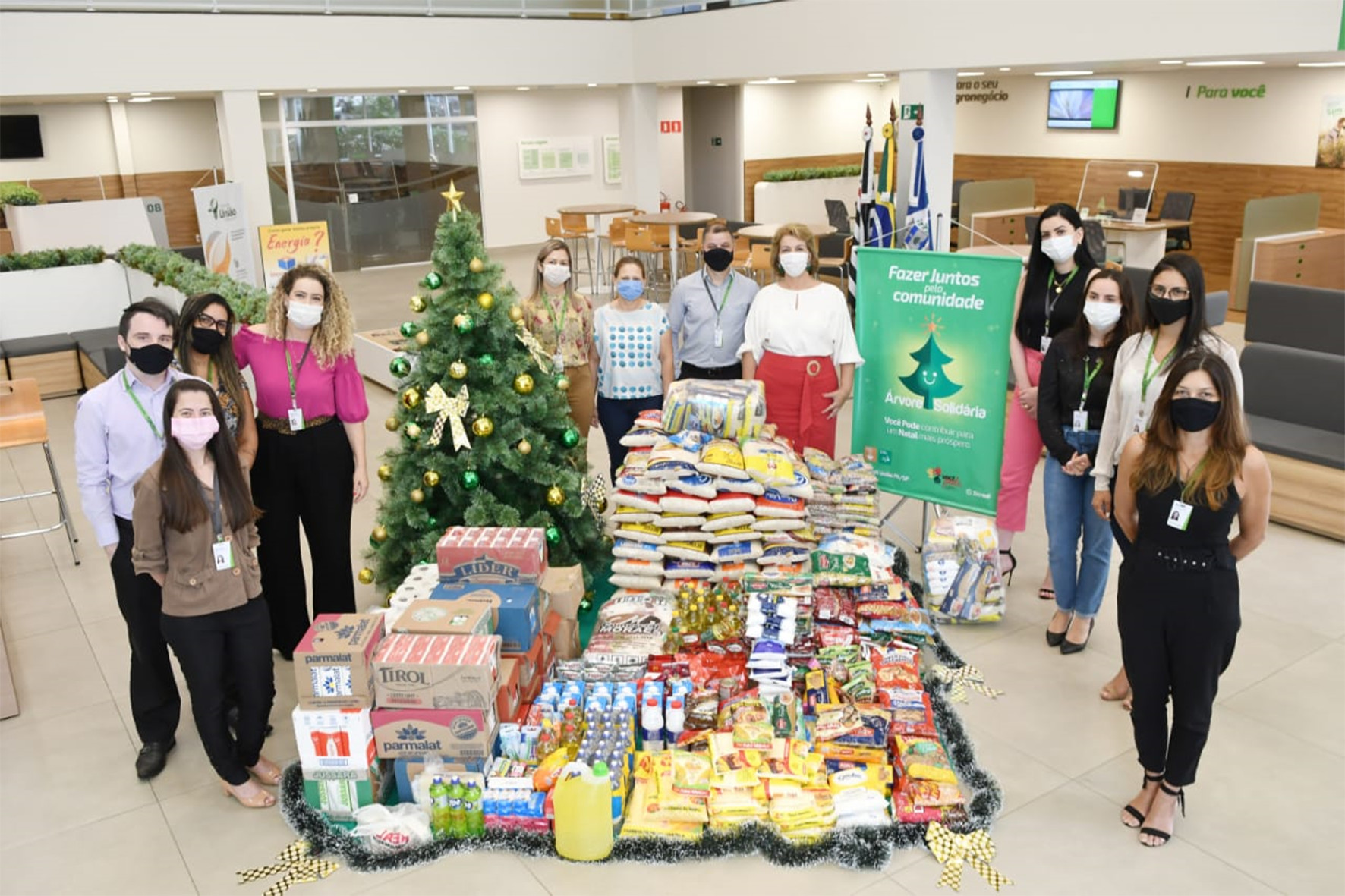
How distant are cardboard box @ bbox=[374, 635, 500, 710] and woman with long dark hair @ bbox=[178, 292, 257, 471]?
1.03 meters

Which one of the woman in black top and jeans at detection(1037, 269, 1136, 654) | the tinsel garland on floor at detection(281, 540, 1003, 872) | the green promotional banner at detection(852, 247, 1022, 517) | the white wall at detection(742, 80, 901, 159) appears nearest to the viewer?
the tinsel garland on floor at detection(281, 540, 1003, 872)

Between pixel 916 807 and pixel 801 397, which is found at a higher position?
pixel 801 397

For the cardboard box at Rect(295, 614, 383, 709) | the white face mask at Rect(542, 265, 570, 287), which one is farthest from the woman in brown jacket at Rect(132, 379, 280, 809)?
the white face mask at Rect(542, 265, 570, 287)

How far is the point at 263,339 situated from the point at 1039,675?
12.1 ft

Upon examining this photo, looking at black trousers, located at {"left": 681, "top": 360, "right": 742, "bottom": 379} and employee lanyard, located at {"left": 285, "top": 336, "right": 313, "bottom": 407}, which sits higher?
employee lanyard, located at {"left": 285, "top": 336, "right": 313, "bottom": 407}

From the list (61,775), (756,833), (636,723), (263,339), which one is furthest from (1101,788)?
(61,775)

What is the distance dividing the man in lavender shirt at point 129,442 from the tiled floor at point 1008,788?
682mm

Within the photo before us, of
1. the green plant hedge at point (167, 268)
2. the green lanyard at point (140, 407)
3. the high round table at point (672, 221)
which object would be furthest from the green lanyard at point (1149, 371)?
the high round table at point (672, 221)

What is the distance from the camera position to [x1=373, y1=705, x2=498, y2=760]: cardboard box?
3705 mm

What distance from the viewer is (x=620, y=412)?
5746mm

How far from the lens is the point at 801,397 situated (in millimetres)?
5602

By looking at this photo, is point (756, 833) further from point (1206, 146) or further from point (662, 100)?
point (662, 100)

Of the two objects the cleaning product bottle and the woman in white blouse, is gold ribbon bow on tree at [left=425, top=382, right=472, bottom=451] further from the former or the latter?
the cleaning product bottle

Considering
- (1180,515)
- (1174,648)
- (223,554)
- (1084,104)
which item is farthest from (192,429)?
(1084,104)
